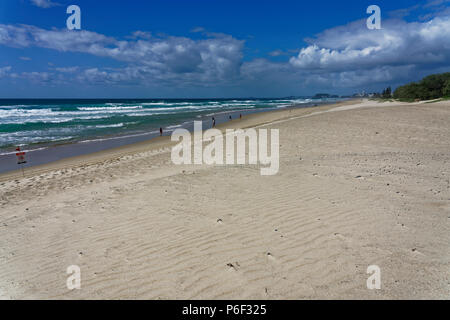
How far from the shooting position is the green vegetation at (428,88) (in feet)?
161

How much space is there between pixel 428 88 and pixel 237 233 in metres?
64.6

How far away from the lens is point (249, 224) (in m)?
4.90

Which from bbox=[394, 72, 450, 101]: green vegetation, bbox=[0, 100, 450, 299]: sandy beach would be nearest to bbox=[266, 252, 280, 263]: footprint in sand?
bbox=[0, 100, 450, 299]: sandy beach

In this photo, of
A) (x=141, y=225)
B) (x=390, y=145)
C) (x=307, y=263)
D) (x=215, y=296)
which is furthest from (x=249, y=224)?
(x=390, y=145)

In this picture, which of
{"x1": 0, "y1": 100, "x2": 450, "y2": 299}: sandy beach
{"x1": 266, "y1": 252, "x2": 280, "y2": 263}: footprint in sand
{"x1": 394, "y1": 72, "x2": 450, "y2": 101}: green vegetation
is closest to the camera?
{"x1": 0, "y1": 100, "x2": 450, "y2": 299}: sandy beach

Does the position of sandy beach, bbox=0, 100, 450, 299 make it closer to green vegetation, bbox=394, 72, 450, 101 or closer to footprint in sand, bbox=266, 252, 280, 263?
footprint in sand, bbox=266, 252, 280, 263

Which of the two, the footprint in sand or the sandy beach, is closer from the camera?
the sandy beach

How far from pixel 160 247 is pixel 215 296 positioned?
150 centimetres

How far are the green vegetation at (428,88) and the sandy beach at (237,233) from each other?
53.6 metres

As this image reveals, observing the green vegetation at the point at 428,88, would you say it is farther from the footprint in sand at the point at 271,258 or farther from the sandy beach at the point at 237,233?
the footprint in sand at the point at 271,258

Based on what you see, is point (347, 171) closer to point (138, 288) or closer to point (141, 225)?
point (141, 225)

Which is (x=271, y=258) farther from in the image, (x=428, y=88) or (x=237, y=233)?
(x=428, y=88)

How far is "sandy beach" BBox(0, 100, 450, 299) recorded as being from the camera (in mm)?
3389

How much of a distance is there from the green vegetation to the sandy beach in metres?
53.6
